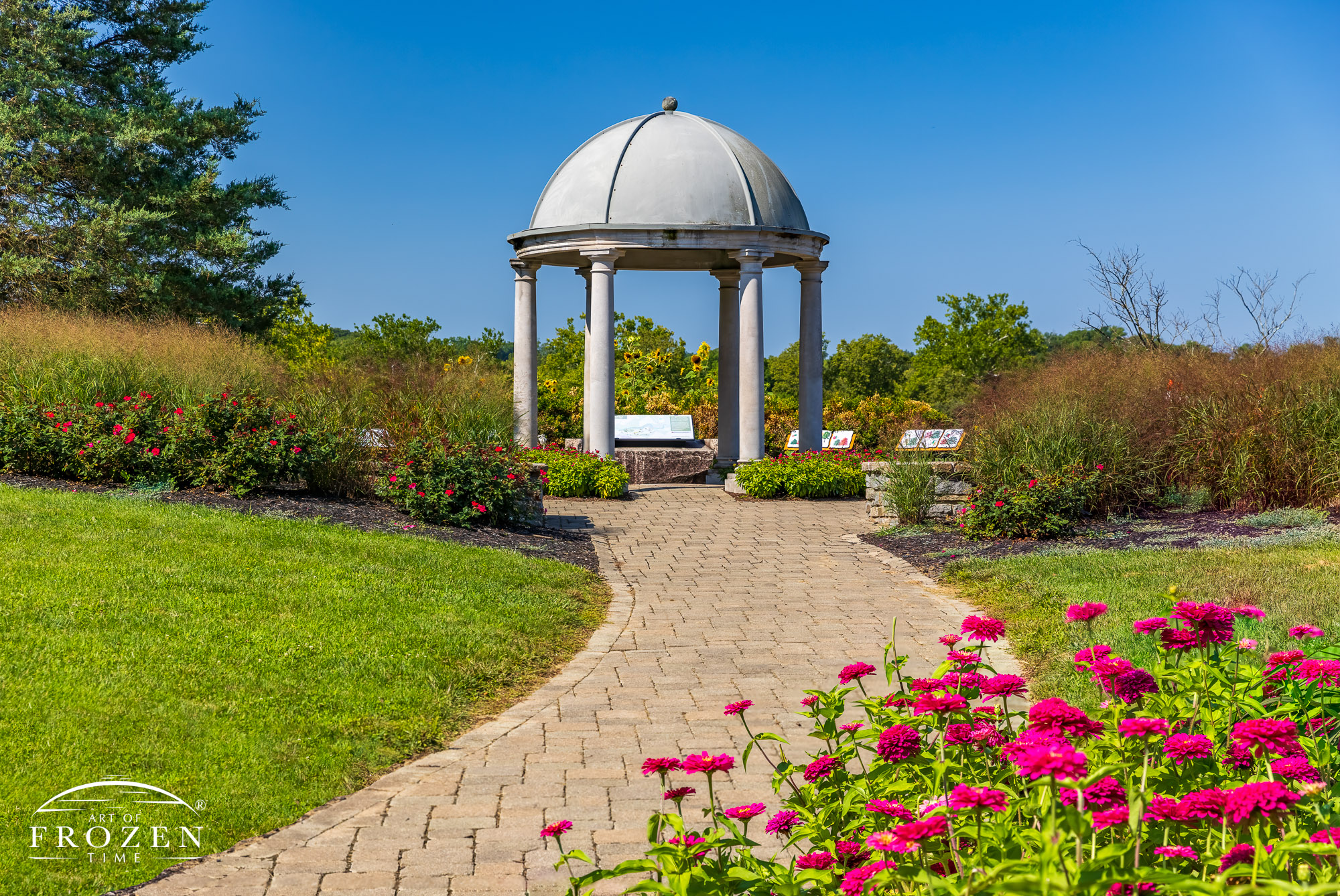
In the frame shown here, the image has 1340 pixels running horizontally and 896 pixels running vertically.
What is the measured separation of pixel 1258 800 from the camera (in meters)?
2.11

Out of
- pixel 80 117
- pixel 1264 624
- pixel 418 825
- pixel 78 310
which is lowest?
pixel 418 825

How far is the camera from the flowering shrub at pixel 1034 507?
39.1 feet

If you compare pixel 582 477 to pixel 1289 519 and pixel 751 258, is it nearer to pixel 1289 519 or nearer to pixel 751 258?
pixel 751 258

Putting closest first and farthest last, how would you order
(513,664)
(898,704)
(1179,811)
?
(1179,811)
(898,704)
(513,664)

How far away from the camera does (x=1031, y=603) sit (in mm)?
8633

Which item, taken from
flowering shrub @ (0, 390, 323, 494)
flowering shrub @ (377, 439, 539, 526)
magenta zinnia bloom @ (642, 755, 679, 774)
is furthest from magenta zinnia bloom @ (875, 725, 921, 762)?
flowering shrub @ (0, 390, 323, 494)

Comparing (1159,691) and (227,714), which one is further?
(227,714)

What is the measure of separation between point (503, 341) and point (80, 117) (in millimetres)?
19828

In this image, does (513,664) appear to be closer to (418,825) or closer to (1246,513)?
(418,825)

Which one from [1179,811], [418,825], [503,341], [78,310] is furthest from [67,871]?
[503,341]

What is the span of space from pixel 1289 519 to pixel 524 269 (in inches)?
496

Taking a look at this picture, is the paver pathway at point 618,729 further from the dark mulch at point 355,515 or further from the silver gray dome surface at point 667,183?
the silver gray dome surface at point 667,183

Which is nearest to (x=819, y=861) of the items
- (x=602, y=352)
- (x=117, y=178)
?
(x=602, y=352)

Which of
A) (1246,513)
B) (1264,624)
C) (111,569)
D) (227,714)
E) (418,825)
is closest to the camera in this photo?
(418,825)
